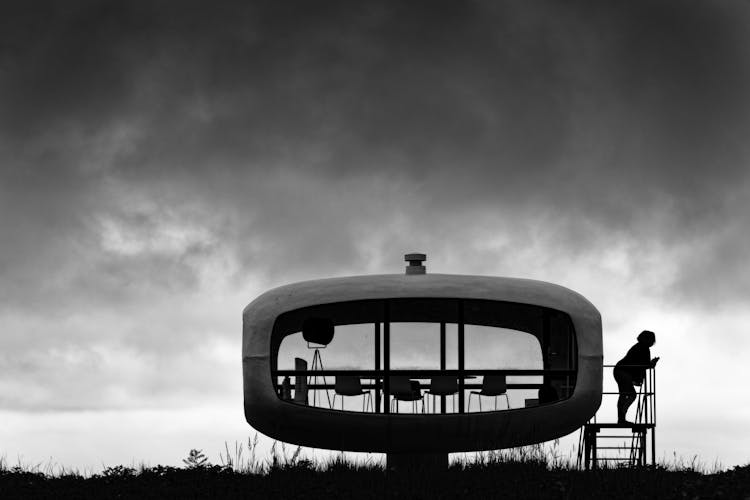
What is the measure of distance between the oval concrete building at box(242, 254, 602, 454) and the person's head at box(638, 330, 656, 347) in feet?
5.33

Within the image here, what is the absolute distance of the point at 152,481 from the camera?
47.9 feet

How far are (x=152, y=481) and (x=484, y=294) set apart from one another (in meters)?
5.00

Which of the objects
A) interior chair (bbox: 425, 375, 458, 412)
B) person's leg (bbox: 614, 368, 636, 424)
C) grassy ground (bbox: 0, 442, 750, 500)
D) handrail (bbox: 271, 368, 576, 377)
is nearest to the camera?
grassy ground (bbox: 0, 442, 750, 500)

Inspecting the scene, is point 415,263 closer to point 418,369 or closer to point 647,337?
point 418,369

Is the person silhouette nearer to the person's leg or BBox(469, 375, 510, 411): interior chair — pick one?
the person's leg

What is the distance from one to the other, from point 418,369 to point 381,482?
2.78 m

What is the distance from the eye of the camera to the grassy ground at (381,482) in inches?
516

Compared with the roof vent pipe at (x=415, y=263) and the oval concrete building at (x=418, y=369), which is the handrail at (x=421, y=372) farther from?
the roof vent pipe at (x=415, y=263)

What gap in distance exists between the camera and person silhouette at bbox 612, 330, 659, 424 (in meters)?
17.7

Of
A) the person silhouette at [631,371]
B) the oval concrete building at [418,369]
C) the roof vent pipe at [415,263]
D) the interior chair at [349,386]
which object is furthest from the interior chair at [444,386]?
the person silhouette at [631,371]

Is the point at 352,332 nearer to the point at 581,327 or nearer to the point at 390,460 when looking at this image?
the point at 390,460

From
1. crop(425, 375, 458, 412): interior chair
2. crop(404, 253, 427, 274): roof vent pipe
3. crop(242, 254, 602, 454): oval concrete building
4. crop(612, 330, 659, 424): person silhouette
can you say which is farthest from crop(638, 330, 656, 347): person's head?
crop(404, 253, 427, 274): roof vent pipe

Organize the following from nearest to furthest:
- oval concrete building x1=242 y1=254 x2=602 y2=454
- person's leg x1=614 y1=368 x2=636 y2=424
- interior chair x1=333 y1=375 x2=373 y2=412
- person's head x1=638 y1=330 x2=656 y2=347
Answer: oval concrete building x1=242 y1=254 x2=602 y2=454
interior chair x1=333 y1=375 x2=373 y2=412
person's leg x1=614 y1=368 x2=636 y2=424
person's head x1=638 y1=330 x2=656 y2=347

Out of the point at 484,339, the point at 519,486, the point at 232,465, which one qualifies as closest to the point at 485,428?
the point at 484,339
